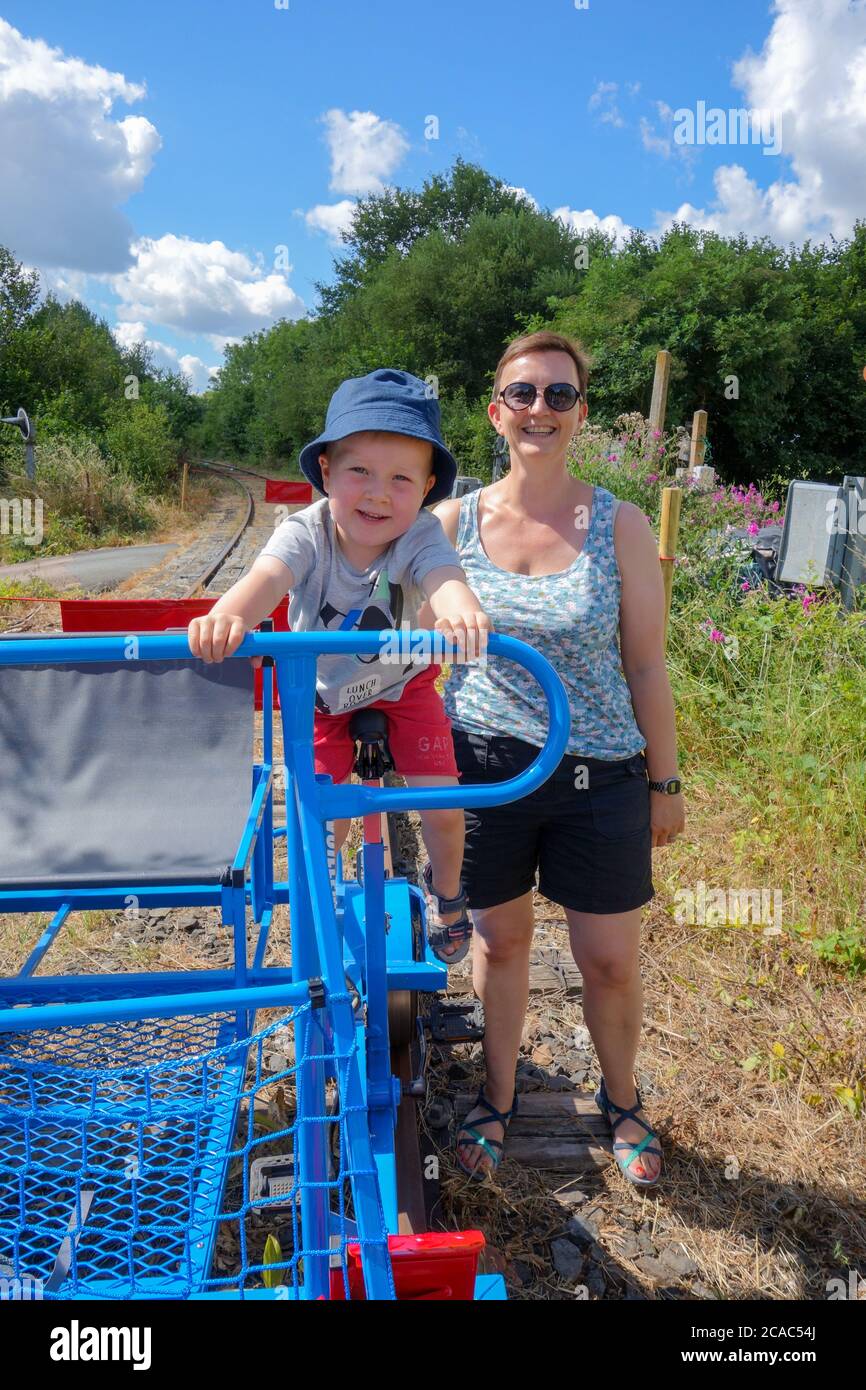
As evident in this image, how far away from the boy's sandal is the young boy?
0.08 metres

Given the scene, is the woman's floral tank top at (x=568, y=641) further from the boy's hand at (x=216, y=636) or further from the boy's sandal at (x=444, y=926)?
→ the boy's hand at (x=216, y=636)

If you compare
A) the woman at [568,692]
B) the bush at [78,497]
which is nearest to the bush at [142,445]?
the bush at [78,497]

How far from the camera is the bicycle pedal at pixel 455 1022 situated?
3133 mm

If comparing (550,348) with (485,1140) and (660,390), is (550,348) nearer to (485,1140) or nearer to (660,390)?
(485,1140)

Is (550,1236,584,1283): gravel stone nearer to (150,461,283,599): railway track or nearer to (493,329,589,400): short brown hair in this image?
(493,329,589,400): short brown hair

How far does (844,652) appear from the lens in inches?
191

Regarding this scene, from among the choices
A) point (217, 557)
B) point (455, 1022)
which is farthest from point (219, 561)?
point (455, 1022)

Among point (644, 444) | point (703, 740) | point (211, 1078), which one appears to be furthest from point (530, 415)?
point (644, 444)

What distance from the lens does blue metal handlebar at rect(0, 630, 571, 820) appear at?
148 cm

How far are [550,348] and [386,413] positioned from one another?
516mm

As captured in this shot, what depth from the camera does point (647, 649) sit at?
2408mm

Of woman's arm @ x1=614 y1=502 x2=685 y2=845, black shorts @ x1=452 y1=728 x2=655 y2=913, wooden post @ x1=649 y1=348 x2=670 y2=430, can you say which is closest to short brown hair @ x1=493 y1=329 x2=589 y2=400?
woman's arm @ x1=614 y1=502 x2=685 y2=845

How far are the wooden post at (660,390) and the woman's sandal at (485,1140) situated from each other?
6.76 meters

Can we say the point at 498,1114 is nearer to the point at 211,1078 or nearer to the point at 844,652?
the point at 211,1078
